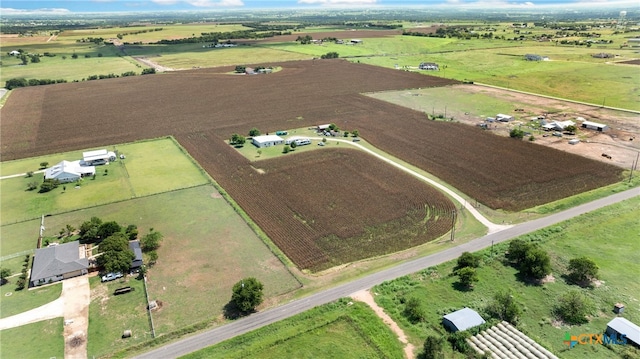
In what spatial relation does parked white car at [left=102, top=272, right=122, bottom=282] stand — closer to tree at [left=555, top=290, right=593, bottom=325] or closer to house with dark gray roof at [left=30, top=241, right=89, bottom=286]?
house with dark gray roof at [left=30, top=241, right=89, bottom=286]

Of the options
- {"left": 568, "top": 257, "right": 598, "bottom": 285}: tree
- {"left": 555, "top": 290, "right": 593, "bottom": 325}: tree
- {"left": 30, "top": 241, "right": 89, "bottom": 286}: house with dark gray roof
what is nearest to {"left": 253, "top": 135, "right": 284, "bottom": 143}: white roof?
{"left": 30, "top": 241, "right": 89, "bottom": 286}: house with dark gray roof

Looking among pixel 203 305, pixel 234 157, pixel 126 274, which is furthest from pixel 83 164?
pixel 203 305

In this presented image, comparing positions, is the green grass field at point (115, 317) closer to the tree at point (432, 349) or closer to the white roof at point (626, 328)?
the tree at point (432, 349)

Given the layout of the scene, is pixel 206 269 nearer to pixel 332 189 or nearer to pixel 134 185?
pixel 332 189

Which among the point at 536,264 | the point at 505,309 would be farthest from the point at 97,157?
the point at 536,264

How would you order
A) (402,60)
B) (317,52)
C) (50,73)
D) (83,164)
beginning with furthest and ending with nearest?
(317,52), (402,60), (50,73), (83,164)

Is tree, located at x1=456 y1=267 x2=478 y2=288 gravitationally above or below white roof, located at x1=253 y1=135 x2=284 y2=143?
below
